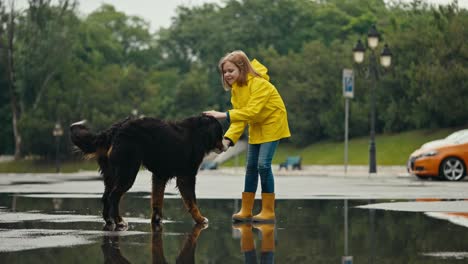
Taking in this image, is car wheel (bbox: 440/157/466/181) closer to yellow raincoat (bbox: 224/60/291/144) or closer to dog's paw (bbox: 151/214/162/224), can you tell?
yellow raincoat (bbox: 224/60/291/144)

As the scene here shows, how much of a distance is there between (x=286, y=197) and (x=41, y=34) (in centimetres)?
5438

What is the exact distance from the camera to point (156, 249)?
26.9ft

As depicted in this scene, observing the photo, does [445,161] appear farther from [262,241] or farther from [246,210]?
[262,241]

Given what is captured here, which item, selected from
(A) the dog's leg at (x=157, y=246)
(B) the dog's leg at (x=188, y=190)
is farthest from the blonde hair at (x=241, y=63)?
(A) the dog's leg at (x=157, y=246)

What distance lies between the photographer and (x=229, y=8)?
3413 inches

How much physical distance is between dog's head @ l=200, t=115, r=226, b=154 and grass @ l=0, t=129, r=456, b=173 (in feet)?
117

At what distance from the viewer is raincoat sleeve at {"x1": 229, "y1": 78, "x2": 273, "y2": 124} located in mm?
11078

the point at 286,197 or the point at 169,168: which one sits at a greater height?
the point at 169,168

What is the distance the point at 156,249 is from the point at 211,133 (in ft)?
9.32

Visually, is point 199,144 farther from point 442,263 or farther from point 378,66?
point 378,66

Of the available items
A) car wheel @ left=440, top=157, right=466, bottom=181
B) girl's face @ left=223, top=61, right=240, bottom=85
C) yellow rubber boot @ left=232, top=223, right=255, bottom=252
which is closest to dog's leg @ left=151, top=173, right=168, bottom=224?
yellow rubber boot @ left=232, top=223, right=255, bottom=252

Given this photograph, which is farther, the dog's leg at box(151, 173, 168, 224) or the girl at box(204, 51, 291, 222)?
the girl at box(204, 51, 291, 222)

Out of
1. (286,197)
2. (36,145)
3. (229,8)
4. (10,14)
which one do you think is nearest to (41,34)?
(10,14)

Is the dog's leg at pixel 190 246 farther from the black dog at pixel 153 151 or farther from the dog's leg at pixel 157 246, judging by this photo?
the black dog at pixel 153 151
